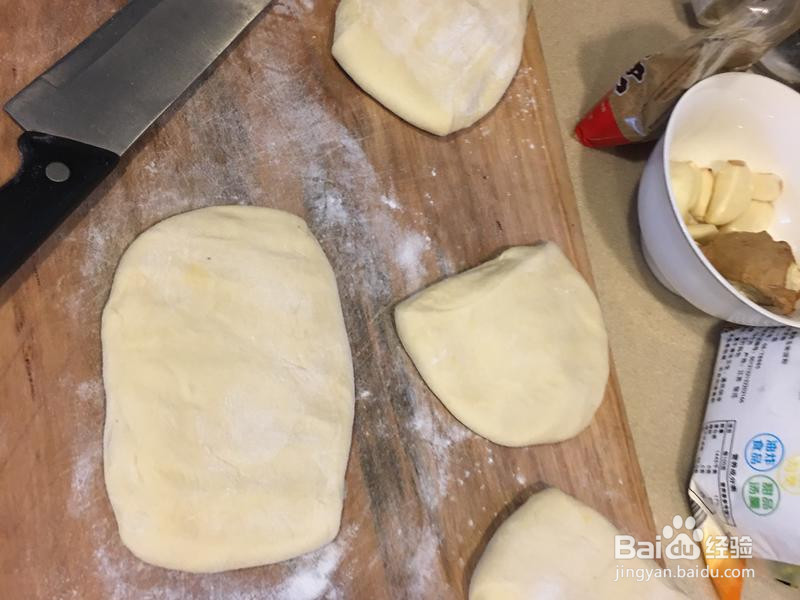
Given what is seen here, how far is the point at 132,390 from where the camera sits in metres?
0.78

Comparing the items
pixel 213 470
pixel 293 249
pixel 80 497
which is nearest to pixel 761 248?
pixel 293 249

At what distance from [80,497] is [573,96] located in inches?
37.4

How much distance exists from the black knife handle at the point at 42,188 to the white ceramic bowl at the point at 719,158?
709 mm

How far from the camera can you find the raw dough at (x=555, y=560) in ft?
2.74

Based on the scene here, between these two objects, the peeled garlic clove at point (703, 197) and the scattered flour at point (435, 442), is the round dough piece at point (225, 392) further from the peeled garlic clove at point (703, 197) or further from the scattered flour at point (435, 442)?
the peeled garlic clove at point (703, 197)

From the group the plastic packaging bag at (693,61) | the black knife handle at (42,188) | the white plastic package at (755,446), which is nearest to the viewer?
the black knife handle at (42,188)

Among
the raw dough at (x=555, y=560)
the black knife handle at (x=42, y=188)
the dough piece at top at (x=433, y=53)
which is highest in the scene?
the dough piece at top at (x=433, y=53)

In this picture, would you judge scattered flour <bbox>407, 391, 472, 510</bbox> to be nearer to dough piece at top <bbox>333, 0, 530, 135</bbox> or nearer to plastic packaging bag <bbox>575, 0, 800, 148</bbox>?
dough piece at top <bbox>333, 0, 530, 135</bbox>

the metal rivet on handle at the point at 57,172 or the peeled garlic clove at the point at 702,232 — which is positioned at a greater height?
the metal rivet on handle at the point at 57,172

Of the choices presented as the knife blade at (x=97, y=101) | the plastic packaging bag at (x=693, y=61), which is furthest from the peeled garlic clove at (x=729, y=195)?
the knife blade at (x=97, y=101)

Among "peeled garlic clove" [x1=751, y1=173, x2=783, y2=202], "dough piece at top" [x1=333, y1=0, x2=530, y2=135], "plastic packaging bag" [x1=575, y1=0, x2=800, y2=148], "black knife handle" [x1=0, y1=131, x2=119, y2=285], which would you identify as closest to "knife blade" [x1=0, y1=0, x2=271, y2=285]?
"black knife handle" [x1=0, y1=131, x2=119, y2=285]

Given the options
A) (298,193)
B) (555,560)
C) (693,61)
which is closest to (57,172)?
(298,193)

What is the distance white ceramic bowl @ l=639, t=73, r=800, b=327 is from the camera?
961mm

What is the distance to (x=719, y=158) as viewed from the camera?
111cm
